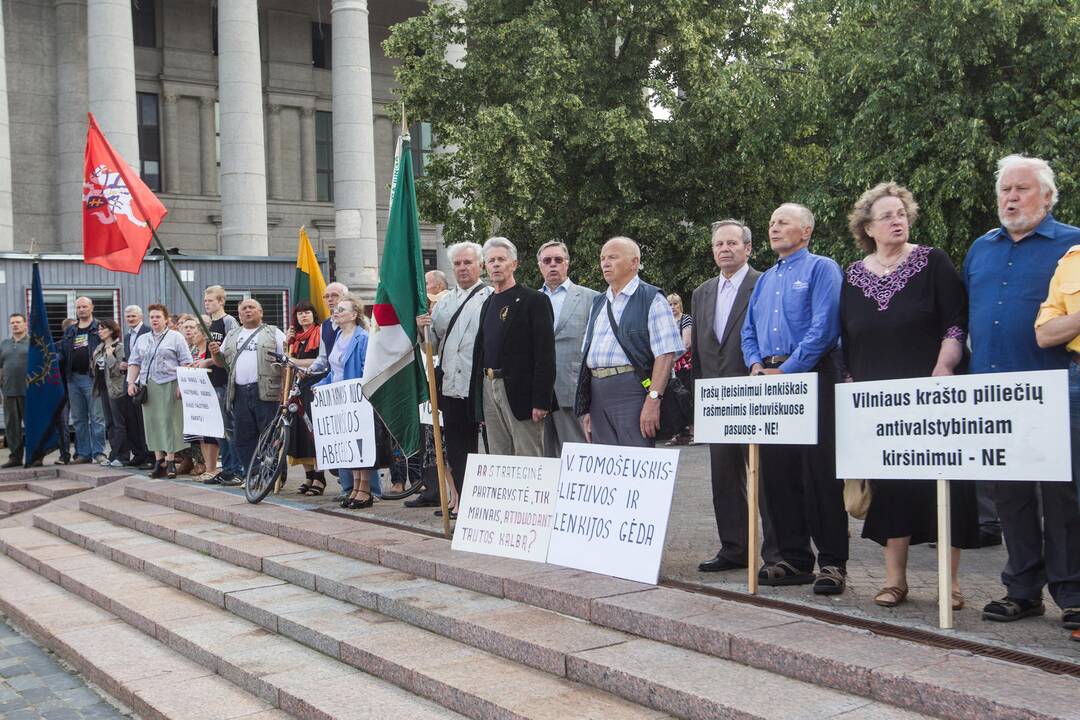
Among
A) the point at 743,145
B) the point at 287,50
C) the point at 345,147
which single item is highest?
the point at 287,50

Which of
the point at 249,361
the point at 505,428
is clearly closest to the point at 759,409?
the point at 505,428

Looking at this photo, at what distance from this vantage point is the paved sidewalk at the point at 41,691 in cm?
617

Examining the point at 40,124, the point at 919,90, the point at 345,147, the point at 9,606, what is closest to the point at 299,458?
the point at 9,606

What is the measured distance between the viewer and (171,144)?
42062mm

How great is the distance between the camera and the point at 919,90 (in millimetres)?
19844

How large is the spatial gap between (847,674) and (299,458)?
320 inches

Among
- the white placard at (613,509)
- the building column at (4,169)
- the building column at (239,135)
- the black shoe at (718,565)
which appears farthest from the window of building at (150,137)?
the black shoe at (718,565)

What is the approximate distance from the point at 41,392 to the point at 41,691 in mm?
10657

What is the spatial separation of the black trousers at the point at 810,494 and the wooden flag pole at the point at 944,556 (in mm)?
892

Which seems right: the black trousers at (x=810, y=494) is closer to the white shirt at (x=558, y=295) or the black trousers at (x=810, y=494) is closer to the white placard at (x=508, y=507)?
the white placard at (x=508, y=507)

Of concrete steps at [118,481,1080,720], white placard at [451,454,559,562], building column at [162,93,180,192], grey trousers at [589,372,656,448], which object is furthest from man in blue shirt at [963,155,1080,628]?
building column at [162,93,180,192]

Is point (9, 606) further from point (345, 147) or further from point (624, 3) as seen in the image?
point (345, 147)

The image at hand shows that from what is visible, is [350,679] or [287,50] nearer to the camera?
[350,679]

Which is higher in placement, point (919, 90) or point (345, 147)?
point (345, 147)
